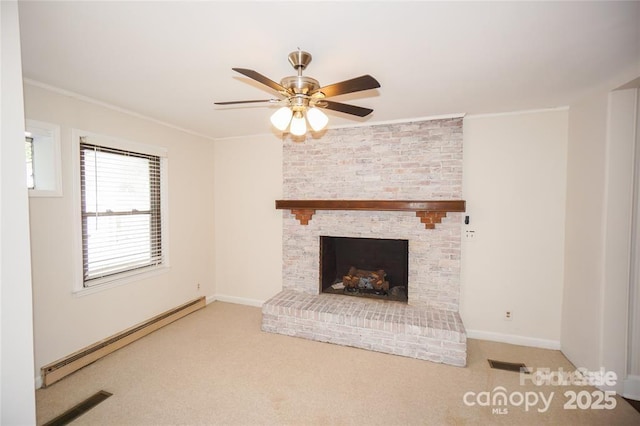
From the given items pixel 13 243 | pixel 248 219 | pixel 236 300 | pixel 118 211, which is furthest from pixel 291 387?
pixel 118 211

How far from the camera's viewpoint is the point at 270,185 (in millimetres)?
4188

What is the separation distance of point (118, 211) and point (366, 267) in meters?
3.15

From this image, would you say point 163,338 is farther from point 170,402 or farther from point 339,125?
point 339,125

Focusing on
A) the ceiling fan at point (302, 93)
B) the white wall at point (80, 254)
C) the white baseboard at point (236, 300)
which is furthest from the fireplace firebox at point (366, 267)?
the ceiling fan at point (302, 93)

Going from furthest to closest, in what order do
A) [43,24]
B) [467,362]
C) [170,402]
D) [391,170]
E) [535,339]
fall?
[391,170]
[535,339]
[467,362]
[170,402]
[43,24]

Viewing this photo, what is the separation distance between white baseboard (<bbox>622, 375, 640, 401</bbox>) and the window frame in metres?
4.81

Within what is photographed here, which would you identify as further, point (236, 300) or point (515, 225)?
point (236, 300)

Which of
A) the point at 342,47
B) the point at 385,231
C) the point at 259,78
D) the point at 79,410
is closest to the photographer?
the point at 259,78

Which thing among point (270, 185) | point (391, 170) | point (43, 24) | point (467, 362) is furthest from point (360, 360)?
point (43, 24)

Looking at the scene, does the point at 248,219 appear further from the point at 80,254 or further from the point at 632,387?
the point at 632,387

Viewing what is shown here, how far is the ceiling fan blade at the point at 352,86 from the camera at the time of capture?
4.91 ft

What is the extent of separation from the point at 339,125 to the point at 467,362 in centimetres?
300

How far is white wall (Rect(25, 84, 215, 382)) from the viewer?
2479 millimetres

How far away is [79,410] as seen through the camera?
2.18 metres
